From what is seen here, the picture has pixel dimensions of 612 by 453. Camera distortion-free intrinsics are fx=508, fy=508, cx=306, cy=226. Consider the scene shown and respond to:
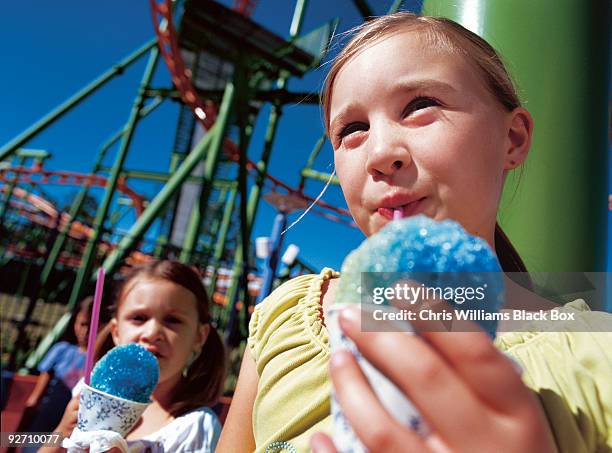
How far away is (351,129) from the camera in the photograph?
1.78 feet

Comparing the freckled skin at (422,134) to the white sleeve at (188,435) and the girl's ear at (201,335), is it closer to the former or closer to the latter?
the white sleeve at (188,435)

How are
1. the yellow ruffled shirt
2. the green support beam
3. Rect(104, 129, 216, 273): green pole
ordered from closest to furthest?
1. the yellow ruffled shirt
2. the green support beam
3. Rect(104, 129, 216, 273): green pole

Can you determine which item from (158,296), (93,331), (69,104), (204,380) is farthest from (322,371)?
(69,104)

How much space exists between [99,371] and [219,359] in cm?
76

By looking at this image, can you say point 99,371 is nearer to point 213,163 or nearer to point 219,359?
point 219,359

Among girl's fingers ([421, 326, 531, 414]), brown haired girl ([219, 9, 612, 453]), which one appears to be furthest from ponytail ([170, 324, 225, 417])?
girl's fingers ([421, 326, 531, 414])

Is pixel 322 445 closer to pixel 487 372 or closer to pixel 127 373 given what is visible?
pixel 487 372

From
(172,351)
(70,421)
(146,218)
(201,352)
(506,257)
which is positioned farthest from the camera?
(146,218)

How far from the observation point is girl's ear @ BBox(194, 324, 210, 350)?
1379mm

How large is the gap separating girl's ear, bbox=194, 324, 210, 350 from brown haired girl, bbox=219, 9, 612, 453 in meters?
0.77

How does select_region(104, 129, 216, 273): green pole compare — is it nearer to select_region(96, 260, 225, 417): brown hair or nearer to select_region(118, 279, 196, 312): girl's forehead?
select_region(96, 260, 225, 417): brown hair

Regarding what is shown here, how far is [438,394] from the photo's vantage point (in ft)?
0.83

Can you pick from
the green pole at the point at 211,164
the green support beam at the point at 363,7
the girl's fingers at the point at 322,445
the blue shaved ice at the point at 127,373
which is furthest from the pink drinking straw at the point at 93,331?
the green pole at the point at 211,164

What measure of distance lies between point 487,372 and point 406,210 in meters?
0.24
